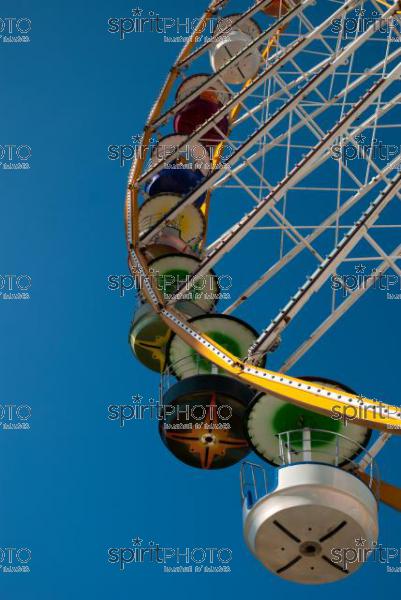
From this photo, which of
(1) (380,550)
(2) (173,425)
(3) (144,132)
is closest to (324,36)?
(3) (144,132)

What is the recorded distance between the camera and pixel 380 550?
12.0 meters

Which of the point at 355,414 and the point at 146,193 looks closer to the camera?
the point at 355,414

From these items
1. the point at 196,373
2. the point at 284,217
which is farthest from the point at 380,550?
the point at 284,217

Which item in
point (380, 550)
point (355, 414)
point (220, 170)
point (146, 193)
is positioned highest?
point (146, 193)

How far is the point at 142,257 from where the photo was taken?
54.9 feet

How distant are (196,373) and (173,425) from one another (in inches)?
59.7

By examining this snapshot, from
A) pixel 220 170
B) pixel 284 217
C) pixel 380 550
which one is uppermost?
pixel 220 170

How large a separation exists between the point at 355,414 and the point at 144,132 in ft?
33.9

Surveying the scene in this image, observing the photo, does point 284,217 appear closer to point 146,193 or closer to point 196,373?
point 196,373

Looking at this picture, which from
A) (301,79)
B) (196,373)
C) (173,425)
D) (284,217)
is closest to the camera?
(173,425)

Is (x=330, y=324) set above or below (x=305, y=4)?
below

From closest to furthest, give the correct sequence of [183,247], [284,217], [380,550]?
1. [380,550]
2. [284,217]
3. [183,247]

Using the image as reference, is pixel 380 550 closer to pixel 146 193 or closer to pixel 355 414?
pixel 355 414

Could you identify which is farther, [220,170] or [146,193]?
[146,193]
